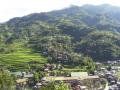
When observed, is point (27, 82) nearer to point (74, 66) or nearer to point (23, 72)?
point (23, 72)

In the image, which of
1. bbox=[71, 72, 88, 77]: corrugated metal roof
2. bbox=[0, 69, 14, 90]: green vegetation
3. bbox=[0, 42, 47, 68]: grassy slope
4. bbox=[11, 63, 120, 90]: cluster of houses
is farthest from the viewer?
bbox=[0, 42, 47, 68]: grassy slope

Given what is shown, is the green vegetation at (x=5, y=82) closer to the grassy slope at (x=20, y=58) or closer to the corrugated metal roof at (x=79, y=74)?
the corrugated metal roof at (x=79, y=74)

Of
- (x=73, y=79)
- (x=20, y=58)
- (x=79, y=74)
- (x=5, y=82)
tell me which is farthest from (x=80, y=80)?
(x=20, y=58)

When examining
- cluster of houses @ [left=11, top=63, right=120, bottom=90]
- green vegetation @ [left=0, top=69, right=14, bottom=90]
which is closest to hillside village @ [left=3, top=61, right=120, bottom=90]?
cluster of houses @ [left=11, top=63, right=120, bottom=90]

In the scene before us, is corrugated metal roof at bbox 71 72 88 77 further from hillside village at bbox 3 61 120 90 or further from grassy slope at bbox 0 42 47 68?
grassy slope at bbox 0 42 47 68

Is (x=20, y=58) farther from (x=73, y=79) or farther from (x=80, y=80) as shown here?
(x=80, y=80)

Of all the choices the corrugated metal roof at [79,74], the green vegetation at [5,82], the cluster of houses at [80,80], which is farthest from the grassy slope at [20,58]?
the green vegetation at [5,82]

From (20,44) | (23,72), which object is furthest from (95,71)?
(20,44)

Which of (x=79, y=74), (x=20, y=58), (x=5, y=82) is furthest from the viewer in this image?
(x=20, y=58)
